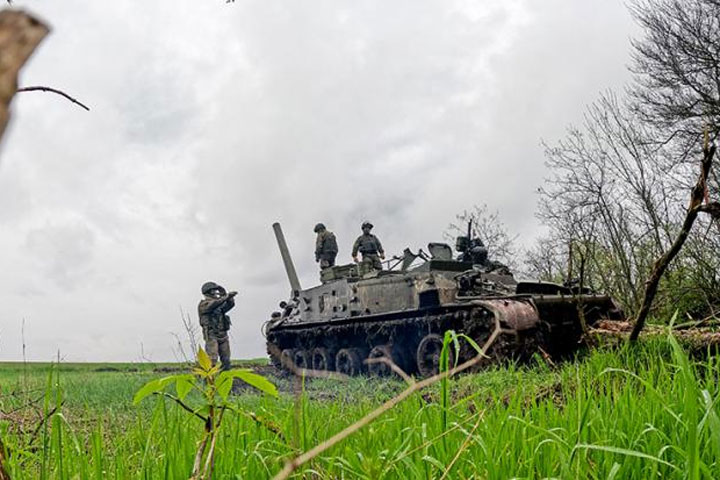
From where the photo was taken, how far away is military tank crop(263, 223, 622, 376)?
1121 cm

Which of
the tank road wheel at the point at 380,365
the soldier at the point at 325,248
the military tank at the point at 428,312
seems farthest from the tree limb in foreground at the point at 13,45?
the soldier at the point at 325,248

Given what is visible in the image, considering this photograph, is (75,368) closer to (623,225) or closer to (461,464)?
(623,225)

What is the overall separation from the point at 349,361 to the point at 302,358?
6.52 ft

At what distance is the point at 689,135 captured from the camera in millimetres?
16109

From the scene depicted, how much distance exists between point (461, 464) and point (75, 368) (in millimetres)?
20563

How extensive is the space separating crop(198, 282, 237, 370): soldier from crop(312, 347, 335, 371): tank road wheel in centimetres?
246

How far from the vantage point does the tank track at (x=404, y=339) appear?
36.4 feet

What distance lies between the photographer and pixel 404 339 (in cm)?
1316

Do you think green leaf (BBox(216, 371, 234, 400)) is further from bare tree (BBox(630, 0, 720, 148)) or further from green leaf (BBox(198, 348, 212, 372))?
bare tree (BBox(630, 0, 720, 148))

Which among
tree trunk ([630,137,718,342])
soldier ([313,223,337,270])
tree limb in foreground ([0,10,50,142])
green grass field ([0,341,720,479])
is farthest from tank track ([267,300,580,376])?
tree limb in foreground ([0,10,50,142])

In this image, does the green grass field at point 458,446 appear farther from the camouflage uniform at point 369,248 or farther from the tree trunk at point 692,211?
the camouflage uniform at point 369,248

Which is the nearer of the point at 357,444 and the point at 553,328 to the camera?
the point at 357,444

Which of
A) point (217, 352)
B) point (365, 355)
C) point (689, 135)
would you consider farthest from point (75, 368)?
point (689, 135)

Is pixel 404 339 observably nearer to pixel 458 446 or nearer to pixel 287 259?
pixel 287 259
